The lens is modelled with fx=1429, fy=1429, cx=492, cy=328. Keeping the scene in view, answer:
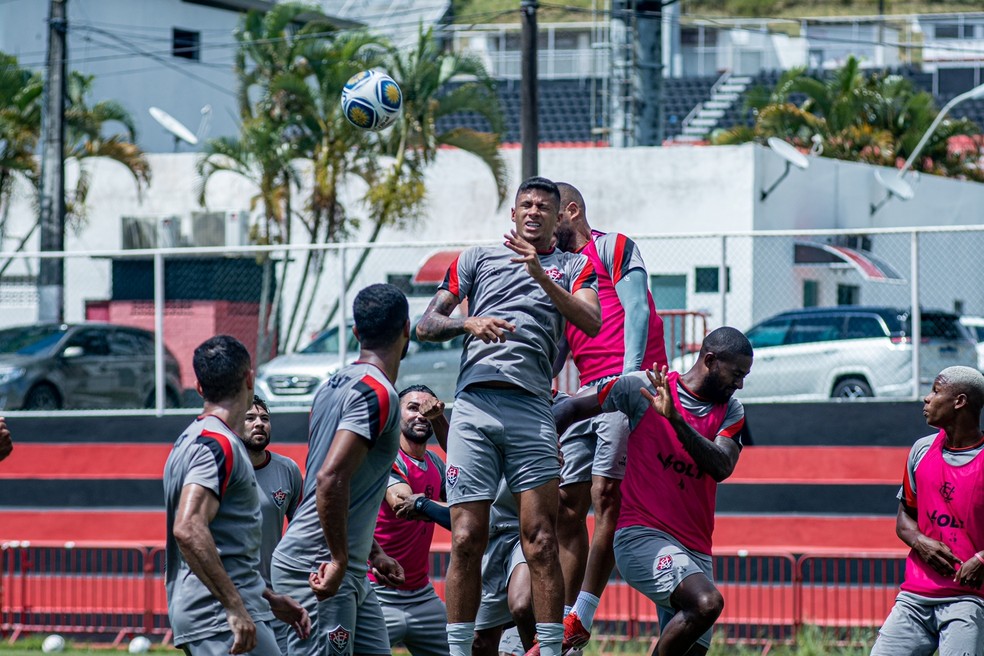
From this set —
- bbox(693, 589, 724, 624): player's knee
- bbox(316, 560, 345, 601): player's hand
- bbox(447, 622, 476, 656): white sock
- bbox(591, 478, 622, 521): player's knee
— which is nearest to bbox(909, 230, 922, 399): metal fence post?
bbox(591, 478, 622, 521): player's knee

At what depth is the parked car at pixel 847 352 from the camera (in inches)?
601

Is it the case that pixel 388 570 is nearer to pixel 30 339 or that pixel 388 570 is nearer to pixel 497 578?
pixel 497 578

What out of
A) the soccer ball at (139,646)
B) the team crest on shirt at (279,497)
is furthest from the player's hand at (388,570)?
the soccer ball at (139,646)

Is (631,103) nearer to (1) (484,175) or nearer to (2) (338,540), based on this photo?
(1) (484,175)

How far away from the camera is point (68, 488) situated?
58.0ft

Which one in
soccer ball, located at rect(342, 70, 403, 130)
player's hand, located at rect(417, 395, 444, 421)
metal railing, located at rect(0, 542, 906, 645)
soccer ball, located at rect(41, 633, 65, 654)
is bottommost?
soccer ball, located at rect(41, 633, 65, 654)

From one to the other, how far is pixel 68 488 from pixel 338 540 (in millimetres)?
12087

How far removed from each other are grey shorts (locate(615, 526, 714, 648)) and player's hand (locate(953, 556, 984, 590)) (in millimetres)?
1320

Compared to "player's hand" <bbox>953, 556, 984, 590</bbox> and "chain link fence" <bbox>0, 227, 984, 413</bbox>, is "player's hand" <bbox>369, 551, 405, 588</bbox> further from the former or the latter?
"chain link fence" <bbox>0, 227, 984, 413</bbox>

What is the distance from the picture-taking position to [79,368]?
59.4ft

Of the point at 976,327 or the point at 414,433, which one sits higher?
the point at 976,327

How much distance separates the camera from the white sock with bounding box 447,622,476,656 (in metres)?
7.56

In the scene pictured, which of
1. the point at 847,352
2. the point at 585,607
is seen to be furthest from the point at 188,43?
the point at 585,607

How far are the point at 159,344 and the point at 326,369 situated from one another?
7.14ft
